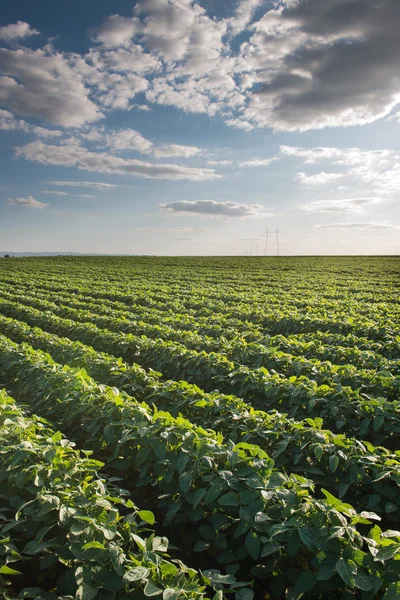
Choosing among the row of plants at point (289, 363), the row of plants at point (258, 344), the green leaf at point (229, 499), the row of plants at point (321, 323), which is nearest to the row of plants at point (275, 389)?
the row of plants at point (289, 363)

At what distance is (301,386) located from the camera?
536cm

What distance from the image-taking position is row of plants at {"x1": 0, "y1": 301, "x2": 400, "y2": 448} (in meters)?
4.77

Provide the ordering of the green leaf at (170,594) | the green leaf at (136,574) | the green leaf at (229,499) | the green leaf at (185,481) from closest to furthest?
the green leaf at (170,594) → the green leaf at (136,574) → the green leaf at (229,499) → the green leaf at (185,481)

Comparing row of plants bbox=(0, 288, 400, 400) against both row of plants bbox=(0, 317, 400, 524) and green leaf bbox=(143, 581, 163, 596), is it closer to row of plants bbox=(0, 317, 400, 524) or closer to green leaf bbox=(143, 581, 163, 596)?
row of plants bbox=(0, 317, 400, 524)

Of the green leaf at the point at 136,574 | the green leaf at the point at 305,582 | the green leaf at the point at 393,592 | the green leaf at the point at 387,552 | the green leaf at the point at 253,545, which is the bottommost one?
the green leaf at the point at 305,582

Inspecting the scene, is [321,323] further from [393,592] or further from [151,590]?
[151,590]

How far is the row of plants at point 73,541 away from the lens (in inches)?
88.2

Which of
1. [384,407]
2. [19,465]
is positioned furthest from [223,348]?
[19,465]

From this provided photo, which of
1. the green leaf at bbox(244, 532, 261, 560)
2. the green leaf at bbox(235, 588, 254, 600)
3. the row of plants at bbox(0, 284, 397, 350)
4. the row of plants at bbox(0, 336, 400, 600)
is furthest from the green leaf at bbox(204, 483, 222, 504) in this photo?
→ the row of plants at bbox(0, 284, 397, 350)

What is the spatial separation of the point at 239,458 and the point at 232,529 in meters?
0.67

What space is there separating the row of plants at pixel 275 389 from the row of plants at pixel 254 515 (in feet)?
4.34

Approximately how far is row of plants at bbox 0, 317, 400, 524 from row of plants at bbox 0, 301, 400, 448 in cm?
40

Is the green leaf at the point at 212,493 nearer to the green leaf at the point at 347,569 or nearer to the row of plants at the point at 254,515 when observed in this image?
the row of plants at the point at 254,515

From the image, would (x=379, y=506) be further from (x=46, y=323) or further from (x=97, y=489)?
(x=46, y=323)
